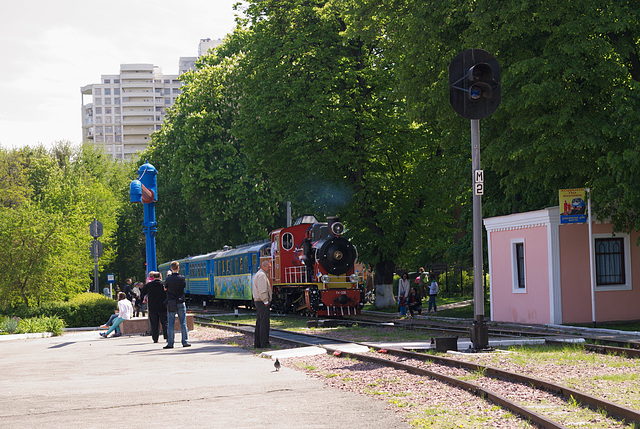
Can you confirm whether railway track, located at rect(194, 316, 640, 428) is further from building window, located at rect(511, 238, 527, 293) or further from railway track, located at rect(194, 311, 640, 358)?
building window, located at rect(511, 238, 527, 293)

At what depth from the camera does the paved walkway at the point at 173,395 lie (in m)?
8.27

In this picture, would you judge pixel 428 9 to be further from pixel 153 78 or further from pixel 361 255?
pixel 153 78

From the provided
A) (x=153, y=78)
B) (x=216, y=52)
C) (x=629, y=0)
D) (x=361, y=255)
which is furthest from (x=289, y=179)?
(x=153, y=78)

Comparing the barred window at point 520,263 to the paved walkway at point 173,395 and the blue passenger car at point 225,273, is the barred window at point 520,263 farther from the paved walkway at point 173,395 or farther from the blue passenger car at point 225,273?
the blue passenger car at point 225,273

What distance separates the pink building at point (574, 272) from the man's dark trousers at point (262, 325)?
9396mm

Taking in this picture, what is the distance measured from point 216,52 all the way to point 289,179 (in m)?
21.0

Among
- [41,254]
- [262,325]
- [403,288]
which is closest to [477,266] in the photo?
[262,325]

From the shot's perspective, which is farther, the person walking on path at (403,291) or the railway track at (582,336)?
the person walking on path at (403,291)

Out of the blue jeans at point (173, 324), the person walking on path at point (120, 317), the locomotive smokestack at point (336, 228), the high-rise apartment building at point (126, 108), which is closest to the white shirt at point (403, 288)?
the locomotive smokestack at point (336, 228)

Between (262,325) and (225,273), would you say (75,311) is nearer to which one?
(262,325)

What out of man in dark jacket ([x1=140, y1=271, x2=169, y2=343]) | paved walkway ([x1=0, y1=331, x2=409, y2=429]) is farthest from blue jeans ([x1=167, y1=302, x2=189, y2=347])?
paved walkway ([x1=0, y1=331, x2=409, y2=429])

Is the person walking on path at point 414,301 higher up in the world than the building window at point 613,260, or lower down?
lower down

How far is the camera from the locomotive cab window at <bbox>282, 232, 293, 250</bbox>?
31609 mm

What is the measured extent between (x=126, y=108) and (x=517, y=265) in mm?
147171
